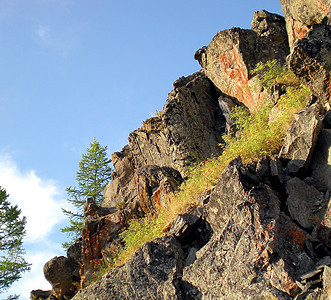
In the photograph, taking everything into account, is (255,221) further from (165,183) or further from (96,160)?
(96,160)

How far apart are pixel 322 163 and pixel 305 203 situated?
1.26 metres

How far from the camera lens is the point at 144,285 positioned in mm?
8172

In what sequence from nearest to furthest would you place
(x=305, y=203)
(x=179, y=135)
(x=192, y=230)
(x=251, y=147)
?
(x=305, y=203)
(x=192, y=230)
(x=251, y=147)
(x=179, y=135)

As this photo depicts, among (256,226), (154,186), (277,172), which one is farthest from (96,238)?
(256,226)

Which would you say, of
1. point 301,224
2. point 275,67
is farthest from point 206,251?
point 275,67

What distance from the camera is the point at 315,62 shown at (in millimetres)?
9828

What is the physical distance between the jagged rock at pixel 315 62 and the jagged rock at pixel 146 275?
5.63m

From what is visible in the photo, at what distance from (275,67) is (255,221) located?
874cm

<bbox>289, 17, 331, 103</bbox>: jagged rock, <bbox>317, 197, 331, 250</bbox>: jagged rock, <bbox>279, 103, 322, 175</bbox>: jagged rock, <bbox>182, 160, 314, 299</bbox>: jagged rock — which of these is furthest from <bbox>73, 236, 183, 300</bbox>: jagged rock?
<bbox>289, 17, 331, 103</bbox>: jagged rock

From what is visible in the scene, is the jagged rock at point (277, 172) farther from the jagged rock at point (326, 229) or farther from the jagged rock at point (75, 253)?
the jagged rock at point (75, 253)

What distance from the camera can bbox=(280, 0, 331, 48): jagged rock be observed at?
42.0 feet

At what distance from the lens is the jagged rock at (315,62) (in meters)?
9.77

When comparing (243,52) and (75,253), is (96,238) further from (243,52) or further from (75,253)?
(243,52)

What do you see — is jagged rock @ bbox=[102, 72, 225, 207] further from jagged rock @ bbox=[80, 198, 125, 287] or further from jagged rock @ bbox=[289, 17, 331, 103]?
A: jagged rock @ bbox=[289, 17, 331, 103]
